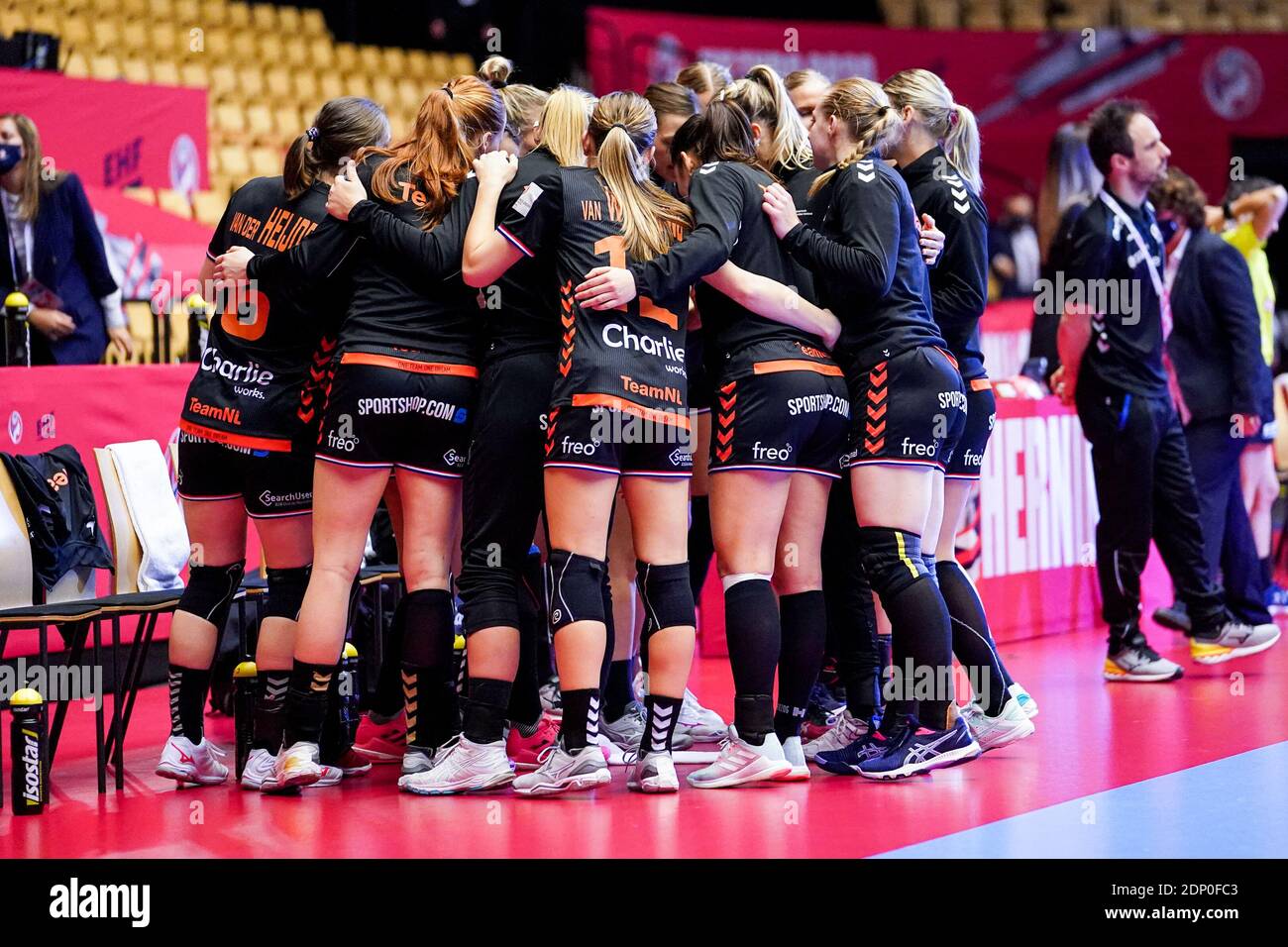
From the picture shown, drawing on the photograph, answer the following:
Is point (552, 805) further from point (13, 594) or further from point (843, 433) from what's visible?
point (13, 594)

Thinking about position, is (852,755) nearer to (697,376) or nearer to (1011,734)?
(1011,734)

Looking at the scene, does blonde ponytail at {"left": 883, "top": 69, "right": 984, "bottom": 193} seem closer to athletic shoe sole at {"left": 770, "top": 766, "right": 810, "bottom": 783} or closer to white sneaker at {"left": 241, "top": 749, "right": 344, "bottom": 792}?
athletic shoe sole at {"left": 770, "top": 766, "right": 810, "bottom": 783}

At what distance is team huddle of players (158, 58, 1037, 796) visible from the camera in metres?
4.09

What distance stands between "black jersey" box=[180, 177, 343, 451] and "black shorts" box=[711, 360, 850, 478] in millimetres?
1142

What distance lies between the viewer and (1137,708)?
209 inches

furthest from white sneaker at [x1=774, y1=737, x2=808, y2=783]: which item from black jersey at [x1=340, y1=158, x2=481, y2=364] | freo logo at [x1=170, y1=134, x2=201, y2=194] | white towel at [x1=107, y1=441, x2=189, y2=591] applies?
freo logo at [x1=170, y1=134, x2=201, y2=194]

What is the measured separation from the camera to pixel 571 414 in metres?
4.01

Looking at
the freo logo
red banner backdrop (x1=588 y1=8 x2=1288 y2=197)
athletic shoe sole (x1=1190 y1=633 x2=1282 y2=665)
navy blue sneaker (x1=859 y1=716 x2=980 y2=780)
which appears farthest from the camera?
red banner backdrop (x1=588 y1=8 x2=1288 y2=197)

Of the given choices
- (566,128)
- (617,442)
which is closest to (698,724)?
(617,442)

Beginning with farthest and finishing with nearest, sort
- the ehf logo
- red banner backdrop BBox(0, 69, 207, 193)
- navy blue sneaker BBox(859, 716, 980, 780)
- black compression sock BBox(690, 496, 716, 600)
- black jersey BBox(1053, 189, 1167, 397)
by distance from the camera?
the ehf logo < red banner backdrop BBox(0, 69, 207, 193) < black jersey BBox(1053, 189, 1167, 397) < black compression sock BBox(690, 496, 716, 600) < navy blue sneaker BBox(859, 716, 980, 780)

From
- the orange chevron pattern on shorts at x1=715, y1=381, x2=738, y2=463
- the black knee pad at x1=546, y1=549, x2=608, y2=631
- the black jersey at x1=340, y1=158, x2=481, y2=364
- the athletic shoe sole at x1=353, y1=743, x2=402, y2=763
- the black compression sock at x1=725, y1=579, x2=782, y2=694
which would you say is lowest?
the athletic shoe sole at x1=353, y1=743, x2=402, y2=763

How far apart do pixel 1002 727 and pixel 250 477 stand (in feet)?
7.46
